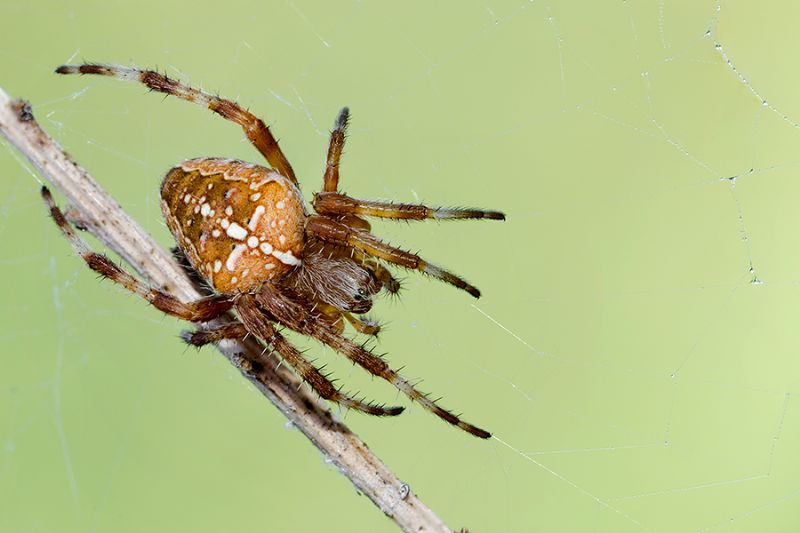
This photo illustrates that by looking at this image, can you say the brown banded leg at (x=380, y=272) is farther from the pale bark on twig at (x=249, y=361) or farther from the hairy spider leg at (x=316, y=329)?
the pale bark on twig at (x=249, y=361)

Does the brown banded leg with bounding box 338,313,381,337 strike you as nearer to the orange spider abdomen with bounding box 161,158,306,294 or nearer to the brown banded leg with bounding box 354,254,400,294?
the brown banded leg with bounding box 354,254,400,294

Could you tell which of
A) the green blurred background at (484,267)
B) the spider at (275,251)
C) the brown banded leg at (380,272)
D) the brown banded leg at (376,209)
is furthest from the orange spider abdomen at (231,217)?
the green blurred background at (484,267)

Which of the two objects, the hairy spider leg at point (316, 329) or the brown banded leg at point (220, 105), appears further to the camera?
the brown banded leg at point (220, 105)

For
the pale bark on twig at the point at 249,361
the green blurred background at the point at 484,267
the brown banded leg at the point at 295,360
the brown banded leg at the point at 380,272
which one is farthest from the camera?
the green blurred background at the point at 484,267

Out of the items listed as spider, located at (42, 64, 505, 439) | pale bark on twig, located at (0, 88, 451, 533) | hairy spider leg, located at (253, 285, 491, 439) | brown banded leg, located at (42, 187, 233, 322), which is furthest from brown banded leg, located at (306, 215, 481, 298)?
pale bark on twig, located at (0, 88, 451, 533)

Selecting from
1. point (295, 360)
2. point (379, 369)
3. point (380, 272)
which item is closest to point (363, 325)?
point (380, 272)

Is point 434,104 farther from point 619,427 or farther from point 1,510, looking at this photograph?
point 1,510
